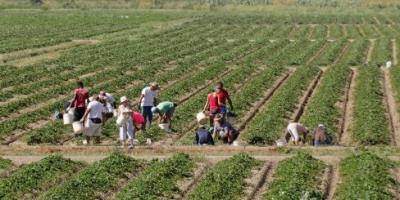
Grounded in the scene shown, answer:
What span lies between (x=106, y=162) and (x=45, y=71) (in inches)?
876

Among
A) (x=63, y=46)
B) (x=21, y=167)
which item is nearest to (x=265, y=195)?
(x=21, y=167)

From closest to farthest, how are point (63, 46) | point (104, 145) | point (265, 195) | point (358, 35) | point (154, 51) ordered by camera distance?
point (265, 195)
point (104, 145)
point (154, 51)
point (63, 46)
point (358, 35)

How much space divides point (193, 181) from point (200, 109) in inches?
426

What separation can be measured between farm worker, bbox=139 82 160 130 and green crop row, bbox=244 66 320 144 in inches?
125

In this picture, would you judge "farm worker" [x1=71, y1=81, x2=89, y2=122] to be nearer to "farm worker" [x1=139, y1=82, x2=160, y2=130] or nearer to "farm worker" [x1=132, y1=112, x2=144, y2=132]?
"farm worker" [x1=132, y1=112, x2=144, y2=132]

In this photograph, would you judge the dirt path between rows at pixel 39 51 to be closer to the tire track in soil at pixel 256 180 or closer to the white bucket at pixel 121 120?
the white bucket at pixel 121 120

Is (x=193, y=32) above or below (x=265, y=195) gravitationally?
below

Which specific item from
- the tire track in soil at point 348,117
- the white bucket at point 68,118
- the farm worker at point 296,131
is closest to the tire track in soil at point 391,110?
the tire track in soil at point 348,117

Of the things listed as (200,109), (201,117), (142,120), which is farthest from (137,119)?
(200,109)

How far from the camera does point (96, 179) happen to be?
1683 centimetres

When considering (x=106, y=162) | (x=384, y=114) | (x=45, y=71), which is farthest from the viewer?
(x=45, y=71)

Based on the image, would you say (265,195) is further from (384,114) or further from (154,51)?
(154,51)

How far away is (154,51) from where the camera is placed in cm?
5222

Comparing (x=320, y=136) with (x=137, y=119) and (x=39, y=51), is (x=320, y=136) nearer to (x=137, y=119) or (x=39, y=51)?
(x=137, y=119)
